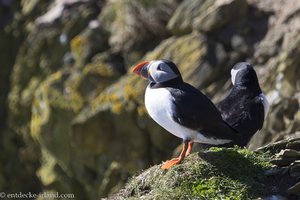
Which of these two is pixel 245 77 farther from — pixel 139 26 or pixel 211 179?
pixel 139 26

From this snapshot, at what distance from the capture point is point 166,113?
22.6 ft

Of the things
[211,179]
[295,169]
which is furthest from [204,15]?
[211,179]

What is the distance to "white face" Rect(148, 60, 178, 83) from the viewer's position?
→ 7.20 m

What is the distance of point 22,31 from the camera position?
1716cm

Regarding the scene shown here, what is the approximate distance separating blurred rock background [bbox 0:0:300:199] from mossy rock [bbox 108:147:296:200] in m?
4.35

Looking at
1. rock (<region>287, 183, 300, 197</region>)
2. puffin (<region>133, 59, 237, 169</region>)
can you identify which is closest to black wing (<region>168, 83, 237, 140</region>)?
puffin (<region>133, 59, 237, 169</region>)

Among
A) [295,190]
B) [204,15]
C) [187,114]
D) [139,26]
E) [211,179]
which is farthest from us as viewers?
[139,26]

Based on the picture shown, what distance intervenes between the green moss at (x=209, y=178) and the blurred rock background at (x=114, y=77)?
435cm

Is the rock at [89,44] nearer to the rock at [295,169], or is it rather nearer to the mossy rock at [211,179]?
the mossy rock at [211,179]

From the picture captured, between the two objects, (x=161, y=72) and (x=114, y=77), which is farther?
(x=114, y=77)

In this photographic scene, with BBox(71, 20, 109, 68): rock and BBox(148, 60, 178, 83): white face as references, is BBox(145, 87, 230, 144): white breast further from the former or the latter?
BBox(71, 20, 109, 68): rock

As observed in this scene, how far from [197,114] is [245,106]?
76.2 inches

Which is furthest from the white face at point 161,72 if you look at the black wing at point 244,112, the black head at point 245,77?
the black head at point 245,77

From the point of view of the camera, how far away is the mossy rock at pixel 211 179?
19.6ft
